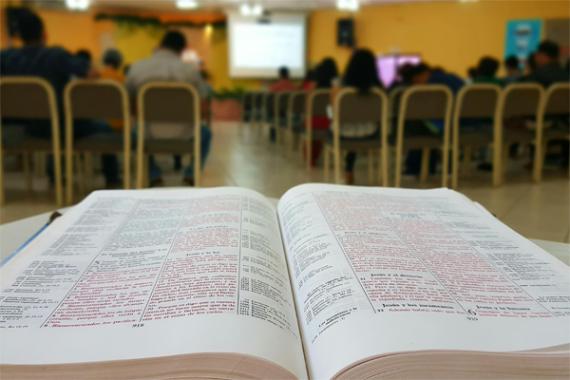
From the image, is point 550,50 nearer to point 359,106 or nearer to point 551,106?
point 551,106

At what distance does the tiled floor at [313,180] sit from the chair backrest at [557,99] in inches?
19.3

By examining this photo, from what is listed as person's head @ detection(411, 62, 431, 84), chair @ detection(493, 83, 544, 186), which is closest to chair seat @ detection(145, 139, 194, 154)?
chair @ detection(493, 83, 544, 186)

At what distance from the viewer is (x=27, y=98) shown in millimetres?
2432

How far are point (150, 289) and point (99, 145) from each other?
96.6 inches

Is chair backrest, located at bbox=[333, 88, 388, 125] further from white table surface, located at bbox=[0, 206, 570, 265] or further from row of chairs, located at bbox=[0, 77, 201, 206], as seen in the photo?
white table surface, located at bbox=[0, 206, 570, 265]

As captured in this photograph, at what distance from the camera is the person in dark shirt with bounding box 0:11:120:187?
2699 mm

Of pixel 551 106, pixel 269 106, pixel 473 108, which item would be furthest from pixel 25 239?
pixel 269 106

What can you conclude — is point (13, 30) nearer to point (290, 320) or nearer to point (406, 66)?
point (406, 66)

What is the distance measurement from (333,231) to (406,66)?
153 inches

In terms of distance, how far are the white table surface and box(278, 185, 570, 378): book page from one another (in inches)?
3.0

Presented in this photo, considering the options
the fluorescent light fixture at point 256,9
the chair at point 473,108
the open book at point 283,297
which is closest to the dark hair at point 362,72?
the chair at point 473,108

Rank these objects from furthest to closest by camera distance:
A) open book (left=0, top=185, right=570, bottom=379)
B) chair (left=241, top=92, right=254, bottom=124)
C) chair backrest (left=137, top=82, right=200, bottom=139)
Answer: chair (left=241, top=92, right=254, bottom=124) < chair backrest (left=137, top=82, right=200, bottom=139) < open book (left=0, top=185, right=570, bottom=379)

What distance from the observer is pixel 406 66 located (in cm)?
408

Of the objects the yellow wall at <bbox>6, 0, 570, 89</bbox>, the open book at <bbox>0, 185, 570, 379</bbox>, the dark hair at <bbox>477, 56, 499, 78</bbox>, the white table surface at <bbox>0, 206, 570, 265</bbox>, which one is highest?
the yellow wall at <bbox>6, 0, 570, 89</bbox>
